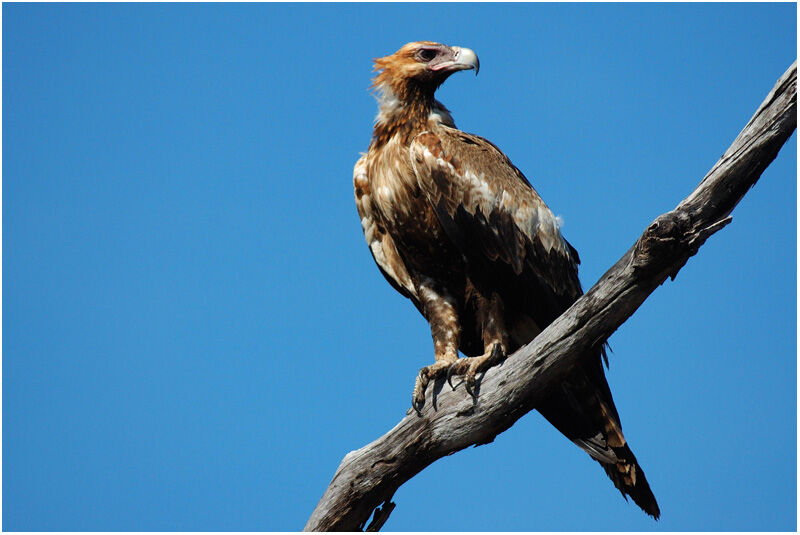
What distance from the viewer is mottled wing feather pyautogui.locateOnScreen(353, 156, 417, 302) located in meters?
6.75

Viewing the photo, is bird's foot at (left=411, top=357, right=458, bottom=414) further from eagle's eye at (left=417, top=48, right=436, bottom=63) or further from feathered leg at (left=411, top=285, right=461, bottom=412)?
eagle's eye at (left=417, top=48, right=436, bottom=63)

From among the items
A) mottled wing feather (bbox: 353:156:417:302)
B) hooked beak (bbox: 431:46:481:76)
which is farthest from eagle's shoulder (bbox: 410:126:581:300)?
hooked beak (bbox: 431:46:481:76)

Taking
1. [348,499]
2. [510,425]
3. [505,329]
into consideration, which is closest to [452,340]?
[505,329]

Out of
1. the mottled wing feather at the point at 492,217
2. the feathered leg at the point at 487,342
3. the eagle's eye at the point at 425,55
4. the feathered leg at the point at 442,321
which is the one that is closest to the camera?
the feathered leg at the point at 487,342

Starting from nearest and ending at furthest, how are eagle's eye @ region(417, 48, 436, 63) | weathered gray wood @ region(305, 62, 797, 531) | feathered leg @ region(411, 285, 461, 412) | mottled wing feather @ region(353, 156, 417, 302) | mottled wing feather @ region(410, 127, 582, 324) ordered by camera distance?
weathered gray wood @ region(305, 62, 797, 531) < mottled wing feather @ region(410, 127, 582, 324) < feathered leg @ region(411, 285, 461, 412) < mottled wing feather @ region(353, 156, 417, 302) < eagle's eye @ region(417, 48, 436, 63)

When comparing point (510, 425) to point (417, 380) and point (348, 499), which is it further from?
point (348, 499)

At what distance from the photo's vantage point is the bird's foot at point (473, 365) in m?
5.80

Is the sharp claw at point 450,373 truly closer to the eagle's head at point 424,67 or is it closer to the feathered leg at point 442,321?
the feathered leg at point 442,321

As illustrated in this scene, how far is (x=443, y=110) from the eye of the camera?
6.87 m

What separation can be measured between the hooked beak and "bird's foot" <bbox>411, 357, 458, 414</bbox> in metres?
2.24

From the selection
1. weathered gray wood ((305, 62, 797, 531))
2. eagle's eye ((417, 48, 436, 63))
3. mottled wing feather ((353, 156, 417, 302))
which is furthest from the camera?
eagle's eye ((417, 48, 436, 63))

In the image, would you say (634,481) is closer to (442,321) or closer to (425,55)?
(442,321)

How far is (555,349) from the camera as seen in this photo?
5.32m

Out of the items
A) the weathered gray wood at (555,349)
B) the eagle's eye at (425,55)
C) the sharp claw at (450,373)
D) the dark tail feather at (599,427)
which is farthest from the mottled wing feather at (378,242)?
the dark tail feather at (599,427)
